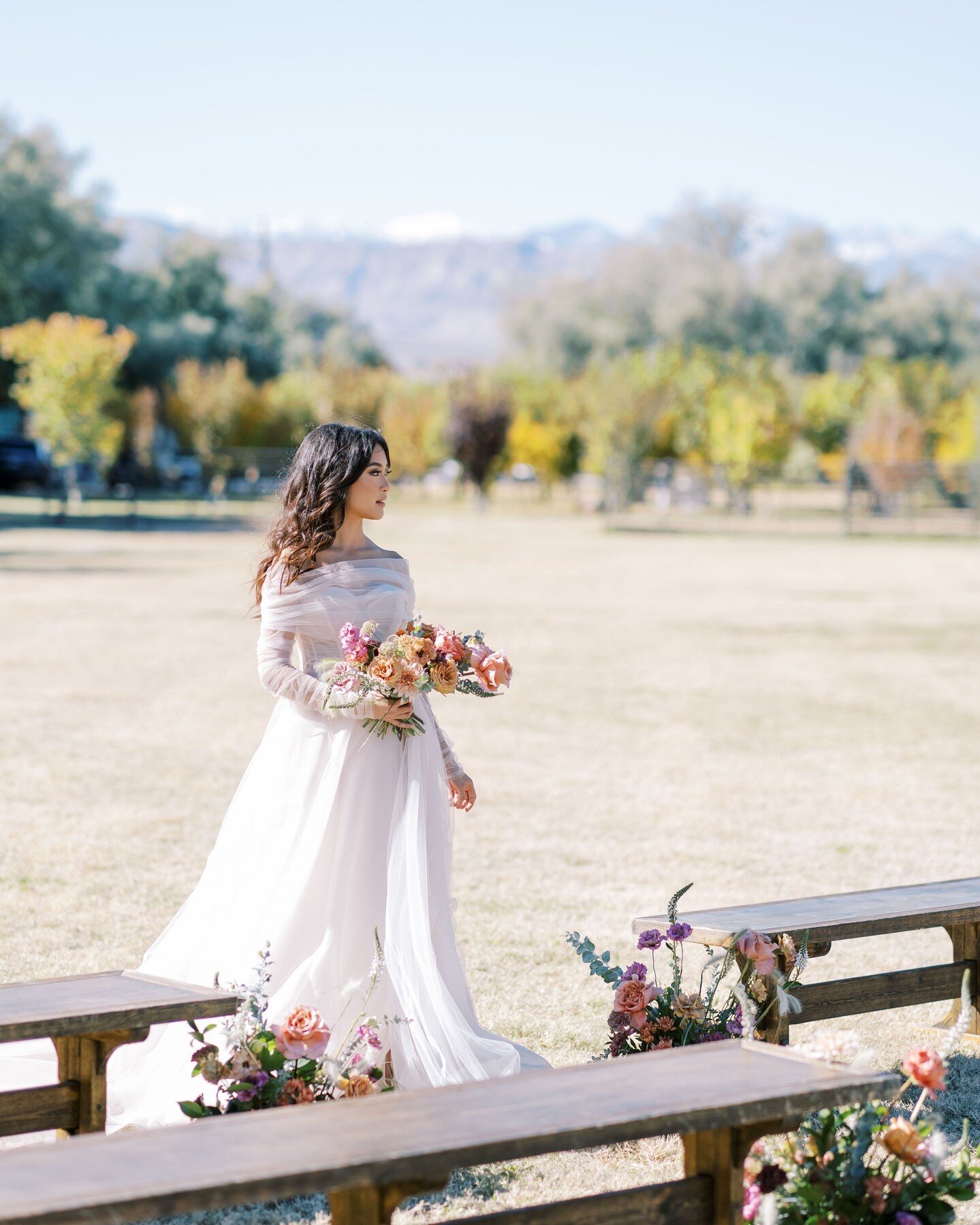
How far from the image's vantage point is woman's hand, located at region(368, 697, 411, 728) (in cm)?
415

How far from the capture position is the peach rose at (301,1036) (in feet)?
11.2

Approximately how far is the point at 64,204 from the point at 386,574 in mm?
54400

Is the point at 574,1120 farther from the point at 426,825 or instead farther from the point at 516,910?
the point at 516,910

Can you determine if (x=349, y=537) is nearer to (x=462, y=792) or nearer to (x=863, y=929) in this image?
(x=462, y=792)

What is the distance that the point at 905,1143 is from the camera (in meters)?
2.99

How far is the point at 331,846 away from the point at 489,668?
690 millimetres

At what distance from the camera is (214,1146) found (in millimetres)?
2580

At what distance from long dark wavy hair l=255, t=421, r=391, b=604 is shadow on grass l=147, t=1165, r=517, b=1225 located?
1.68 m

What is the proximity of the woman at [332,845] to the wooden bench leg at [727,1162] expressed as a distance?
1231 mm

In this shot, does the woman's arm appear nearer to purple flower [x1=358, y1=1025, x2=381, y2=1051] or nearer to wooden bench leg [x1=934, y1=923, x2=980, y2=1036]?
purple flower [x1=358, y1=1025, x2=381, y2=1051]

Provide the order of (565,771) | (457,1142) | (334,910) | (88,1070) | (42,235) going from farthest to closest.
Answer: (42,235) → (565,771) → (334,910) → (88,1070) → (457,1142)

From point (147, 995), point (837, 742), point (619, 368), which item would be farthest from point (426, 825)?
point (619, 368)

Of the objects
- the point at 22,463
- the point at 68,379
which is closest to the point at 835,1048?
the point at 68,379

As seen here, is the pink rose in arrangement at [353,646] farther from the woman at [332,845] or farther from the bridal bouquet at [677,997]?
the bridal bouquet at [677,997]
